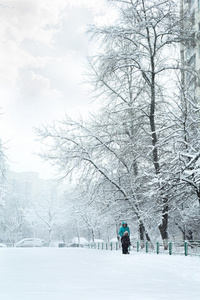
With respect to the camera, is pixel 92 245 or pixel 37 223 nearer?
pixel 92 245

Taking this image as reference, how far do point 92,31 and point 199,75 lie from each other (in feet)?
20.2

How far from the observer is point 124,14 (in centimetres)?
2305

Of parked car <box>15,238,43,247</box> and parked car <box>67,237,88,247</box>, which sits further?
parked car <box>67,237,88,247</box>

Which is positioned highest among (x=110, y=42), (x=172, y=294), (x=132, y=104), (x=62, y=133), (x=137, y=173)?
(x=110, y=42)

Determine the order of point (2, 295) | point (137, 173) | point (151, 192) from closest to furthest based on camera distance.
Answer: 1. point (2, 295)
2. point (151, 192)
3. point (137, 173)

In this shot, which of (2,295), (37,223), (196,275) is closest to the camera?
(2,295)

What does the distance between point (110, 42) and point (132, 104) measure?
428cm

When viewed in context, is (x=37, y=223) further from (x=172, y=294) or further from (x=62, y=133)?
(x=172, y=294)

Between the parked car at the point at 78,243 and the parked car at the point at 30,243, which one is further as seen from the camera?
the parked car at the point at 78,243

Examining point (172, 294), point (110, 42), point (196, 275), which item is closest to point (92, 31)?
point (110, 42)

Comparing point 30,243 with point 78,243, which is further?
point 78,243

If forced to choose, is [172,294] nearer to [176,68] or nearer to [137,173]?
[176,68]

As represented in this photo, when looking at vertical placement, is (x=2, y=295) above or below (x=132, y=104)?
below

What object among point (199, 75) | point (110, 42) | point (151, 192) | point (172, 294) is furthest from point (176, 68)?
point (172, 294)
